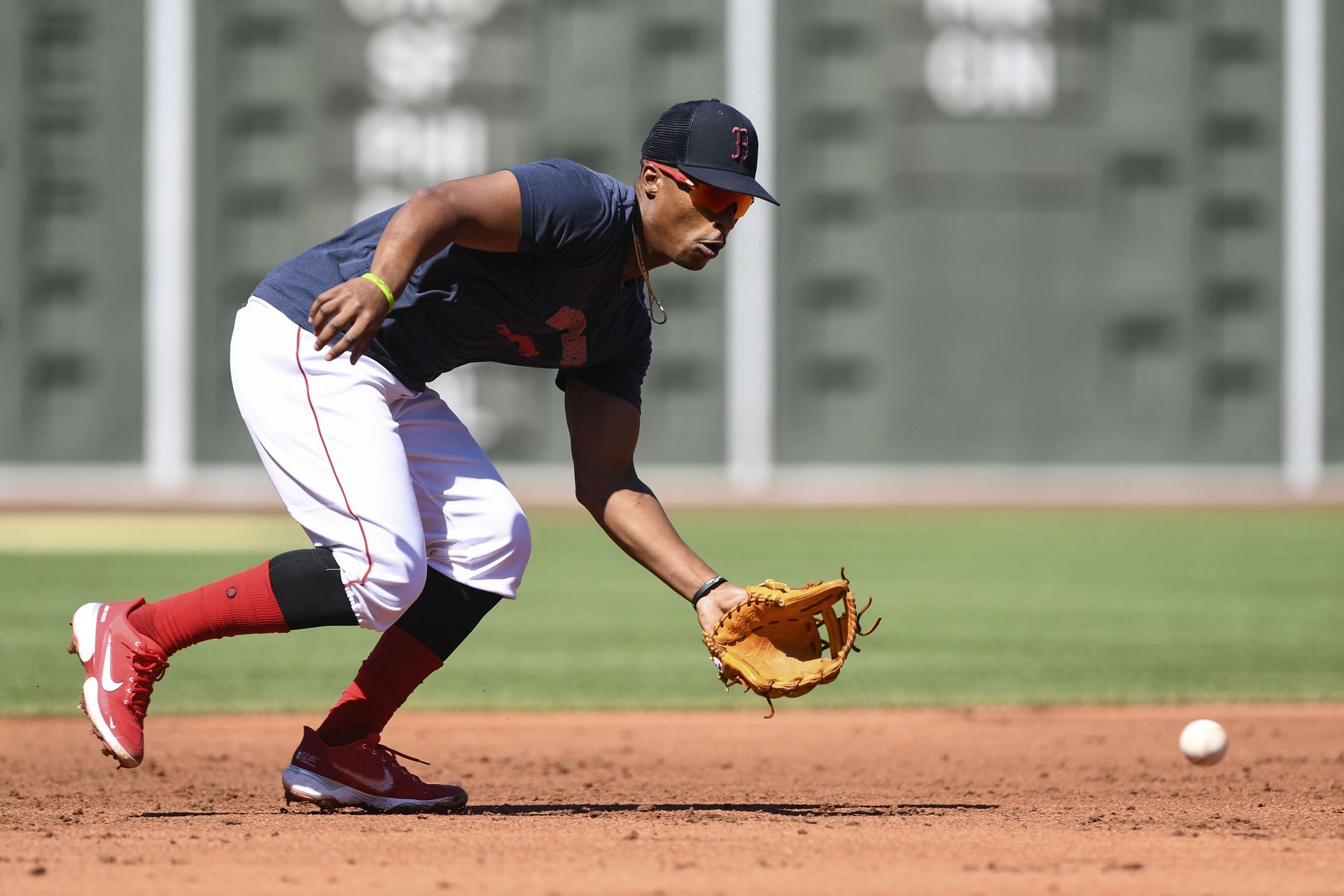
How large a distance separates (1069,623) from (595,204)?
20.5ft

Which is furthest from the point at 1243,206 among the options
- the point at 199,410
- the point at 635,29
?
the point at 199,410

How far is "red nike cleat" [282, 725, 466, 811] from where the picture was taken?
3.89m

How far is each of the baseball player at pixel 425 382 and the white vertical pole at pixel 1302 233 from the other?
20.0m

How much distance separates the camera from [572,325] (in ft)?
12.1

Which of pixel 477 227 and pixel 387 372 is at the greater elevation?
pixel 477 227

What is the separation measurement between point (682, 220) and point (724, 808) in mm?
1423

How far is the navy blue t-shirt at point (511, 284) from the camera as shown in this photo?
136 inches

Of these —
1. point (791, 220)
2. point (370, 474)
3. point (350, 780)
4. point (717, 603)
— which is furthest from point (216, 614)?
point (791, 220)

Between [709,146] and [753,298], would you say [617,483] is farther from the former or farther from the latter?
[753,298]

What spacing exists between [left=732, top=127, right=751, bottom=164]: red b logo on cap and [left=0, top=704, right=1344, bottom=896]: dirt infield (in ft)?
4.57

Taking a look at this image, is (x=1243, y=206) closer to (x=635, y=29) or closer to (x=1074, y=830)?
(x=635, y=29)

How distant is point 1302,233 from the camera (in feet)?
72.9


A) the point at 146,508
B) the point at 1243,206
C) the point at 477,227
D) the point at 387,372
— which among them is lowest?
the point at 146,508

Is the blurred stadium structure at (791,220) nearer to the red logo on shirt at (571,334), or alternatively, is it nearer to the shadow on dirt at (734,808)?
the shadow on dirt at (734,808)
